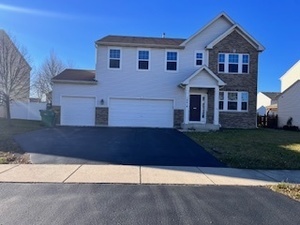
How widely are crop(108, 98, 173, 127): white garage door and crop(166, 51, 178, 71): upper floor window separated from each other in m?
2.64

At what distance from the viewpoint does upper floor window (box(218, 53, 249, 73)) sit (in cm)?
2258

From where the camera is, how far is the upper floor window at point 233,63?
889 inches

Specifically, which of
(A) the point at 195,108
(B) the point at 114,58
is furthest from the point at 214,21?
(B) the point at 114,58

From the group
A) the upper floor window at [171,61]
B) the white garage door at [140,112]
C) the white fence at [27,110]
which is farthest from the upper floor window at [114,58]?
the white fence at [27,110]

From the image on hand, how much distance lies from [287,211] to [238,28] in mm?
19658

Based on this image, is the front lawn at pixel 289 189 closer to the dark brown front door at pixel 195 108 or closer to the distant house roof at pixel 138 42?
the dark brown front door at pixel 195 108

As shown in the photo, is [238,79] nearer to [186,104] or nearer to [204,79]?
[204,79]

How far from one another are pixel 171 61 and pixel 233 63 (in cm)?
497

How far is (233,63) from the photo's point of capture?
74.3 feet

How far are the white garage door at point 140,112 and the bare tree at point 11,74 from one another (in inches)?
263

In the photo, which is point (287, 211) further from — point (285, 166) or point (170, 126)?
point (170, 126)

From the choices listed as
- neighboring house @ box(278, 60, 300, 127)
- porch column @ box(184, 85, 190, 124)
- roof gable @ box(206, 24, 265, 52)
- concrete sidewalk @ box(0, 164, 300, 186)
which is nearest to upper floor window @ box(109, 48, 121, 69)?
porch column @ box(184, 85, 190, 124)

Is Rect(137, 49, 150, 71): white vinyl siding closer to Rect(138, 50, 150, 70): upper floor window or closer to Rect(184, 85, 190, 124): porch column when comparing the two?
Rect(138, 50, 150, 70): upper floor window

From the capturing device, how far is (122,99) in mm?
21859
